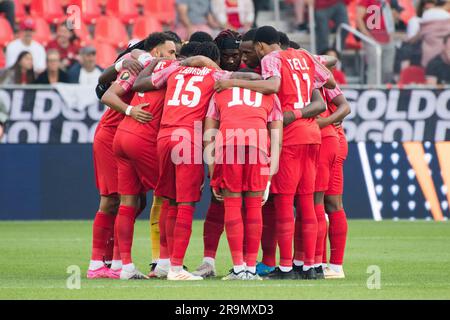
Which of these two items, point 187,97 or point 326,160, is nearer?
point 187,97

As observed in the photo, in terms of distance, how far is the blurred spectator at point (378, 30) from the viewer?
2053 cm

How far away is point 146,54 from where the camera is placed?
11.0m

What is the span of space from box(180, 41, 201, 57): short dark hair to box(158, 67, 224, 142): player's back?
0.28 meters

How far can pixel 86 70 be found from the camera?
777 inches

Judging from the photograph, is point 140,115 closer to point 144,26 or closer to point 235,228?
point 235,228

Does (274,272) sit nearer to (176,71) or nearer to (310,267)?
(310,267)

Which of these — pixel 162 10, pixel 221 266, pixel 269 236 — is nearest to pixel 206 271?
→ pixel 269 236

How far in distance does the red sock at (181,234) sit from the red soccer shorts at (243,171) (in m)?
0.38

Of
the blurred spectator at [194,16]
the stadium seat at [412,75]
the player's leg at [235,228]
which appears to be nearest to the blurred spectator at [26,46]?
the blurred spectator at [194,16]

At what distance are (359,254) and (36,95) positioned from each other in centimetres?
676

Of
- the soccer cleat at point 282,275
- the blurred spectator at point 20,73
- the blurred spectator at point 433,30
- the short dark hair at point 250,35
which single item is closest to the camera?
the soccer cleat at point 282,275

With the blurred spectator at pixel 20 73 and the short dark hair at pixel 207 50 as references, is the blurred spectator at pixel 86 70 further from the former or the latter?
the short dark hair at pixel 207 50

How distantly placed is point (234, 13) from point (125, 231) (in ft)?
37.8
